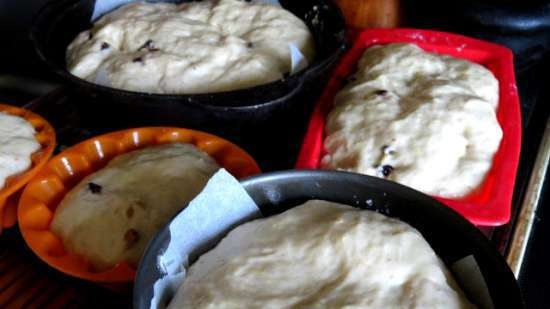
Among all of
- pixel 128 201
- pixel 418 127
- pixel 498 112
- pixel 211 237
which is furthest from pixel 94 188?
pixel 498 112

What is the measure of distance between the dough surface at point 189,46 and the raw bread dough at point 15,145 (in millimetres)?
193

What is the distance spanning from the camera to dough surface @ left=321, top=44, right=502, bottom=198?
104cm

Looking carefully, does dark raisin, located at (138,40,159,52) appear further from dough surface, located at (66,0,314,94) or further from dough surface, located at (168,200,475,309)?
dough surface, located at (168,200,475,309)

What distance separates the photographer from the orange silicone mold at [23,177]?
104 cm

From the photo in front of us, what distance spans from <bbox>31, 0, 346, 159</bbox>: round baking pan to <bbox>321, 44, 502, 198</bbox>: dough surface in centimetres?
9

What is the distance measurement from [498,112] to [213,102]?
603 millimetres

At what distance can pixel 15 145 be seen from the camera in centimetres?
111

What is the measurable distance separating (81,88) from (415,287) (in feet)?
2.53

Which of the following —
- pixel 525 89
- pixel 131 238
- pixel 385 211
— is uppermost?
pixel 385 211

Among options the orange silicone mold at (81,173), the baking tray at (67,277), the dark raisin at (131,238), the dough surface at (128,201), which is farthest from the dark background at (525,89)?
the dark raisin at (131,238)

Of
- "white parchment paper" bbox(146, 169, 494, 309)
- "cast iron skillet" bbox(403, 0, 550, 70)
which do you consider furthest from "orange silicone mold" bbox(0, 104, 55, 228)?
"cast iron skillet" bbox(403, 0, 550, 70)

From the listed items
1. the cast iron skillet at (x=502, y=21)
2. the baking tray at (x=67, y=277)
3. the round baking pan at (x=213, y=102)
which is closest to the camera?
the baking tray at (x=67, y=277)

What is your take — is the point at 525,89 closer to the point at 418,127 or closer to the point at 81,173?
the point at 418,127

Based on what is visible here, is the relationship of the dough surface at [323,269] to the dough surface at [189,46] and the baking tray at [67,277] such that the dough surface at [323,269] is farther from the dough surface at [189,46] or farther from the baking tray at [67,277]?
the dough surface at [189,46]
